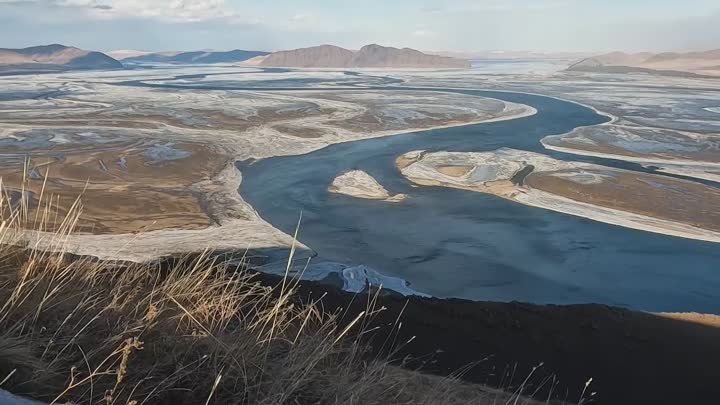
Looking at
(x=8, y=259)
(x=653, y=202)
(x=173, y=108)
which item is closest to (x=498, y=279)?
(x=653, y=202)

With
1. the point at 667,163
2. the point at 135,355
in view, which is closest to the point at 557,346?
the point at 135,355

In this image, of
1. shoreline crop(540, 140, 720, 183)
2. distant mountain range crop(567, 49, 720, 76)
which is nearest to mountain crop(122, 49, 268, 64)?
distant mountain range crop(567, 49, 720, 76)

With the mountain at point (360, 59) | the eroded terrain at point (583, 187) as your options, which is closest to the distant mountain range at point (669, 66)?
the mountain at point (360, 59)

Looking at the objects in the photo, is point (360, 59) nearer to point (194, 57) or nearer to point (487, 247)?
point (194, 57)

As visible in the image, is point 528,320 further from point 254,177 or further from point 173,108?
point 173,108

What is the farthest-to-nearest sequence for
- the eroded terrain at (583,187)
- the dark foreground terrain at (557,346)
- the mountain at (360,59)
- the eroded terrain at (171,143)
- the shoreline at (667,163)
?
the mountain at (360,59)
the shoreline at (667,163)
the eroded terrain at (583,187)
the eroded terrain at (171,143)
the dark foreground terrain at (557,346)

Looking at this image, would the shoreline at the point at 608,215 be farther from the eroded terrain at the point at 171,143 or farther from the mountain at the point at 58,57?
the mountain at the point at 58,57

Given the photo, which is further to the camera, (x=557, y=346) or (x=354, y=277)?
(x=354, y=277)
